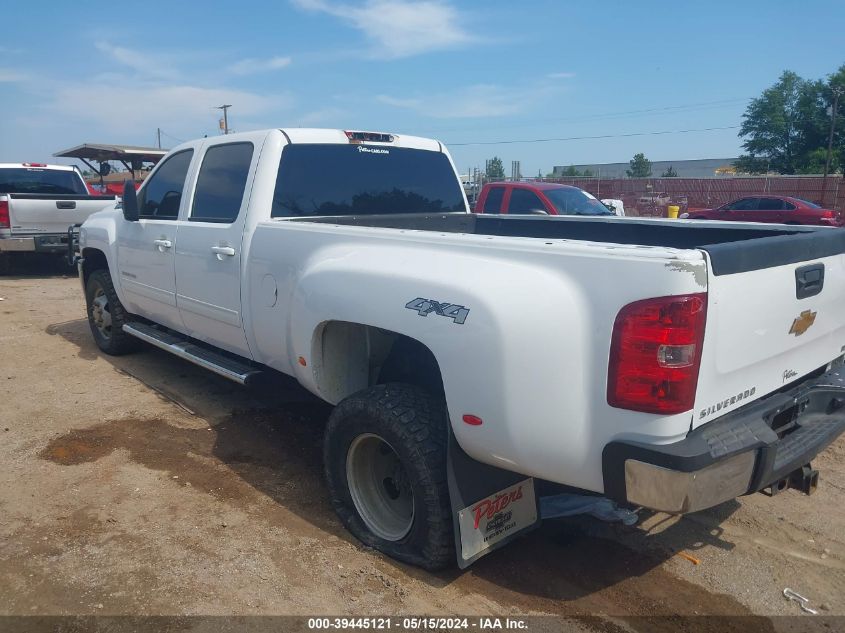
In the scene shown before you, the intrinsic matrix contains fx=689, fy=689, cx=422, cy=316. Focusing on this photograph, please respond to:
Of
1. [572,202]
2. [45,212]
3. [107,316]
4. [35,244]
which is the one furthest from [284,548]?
[45,212]

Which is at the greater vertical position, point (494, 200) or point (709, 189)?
point (709, 189)

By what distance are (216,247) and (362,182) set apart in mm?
1079

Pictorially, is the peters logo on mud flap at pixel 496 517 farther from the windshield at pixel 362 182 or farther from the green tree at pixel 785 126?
the green tree at pixel 785 126

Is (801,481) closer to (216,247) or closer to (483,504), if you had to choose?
(483,504)

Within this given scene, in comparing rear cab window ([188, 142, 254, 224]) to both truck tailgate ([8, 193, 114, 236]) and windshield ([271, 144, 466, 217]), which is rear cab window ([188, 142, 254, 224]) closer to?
windshield ([271, 144, 466, 217])

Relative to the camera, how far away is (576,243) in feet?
8.38

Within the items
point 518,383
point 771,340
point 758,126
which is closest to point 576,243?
point 518,383

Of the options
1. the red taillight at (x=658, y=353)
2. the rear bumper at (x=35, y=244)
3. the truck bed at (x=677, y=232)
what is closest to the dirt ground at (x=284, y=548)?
the red taillight at (x=658, y=353)

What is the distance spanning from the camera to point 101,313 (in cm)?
653

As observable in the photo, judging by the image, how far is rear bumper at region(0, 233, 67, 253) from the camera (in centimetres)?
1096

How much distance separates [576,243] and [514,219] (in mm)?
2553

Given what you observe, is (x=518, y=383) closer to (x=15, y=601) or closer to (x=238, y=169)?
(x=15, y=601)

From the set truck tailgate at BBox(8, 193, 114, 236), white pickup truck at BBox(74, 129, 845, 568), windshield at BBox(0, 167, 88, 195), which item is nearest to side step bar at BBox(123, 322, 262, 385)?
white pickup truck at BBox(74, 129, 845, 568)

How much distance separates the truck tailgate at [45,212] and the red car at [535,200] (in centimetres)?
660
